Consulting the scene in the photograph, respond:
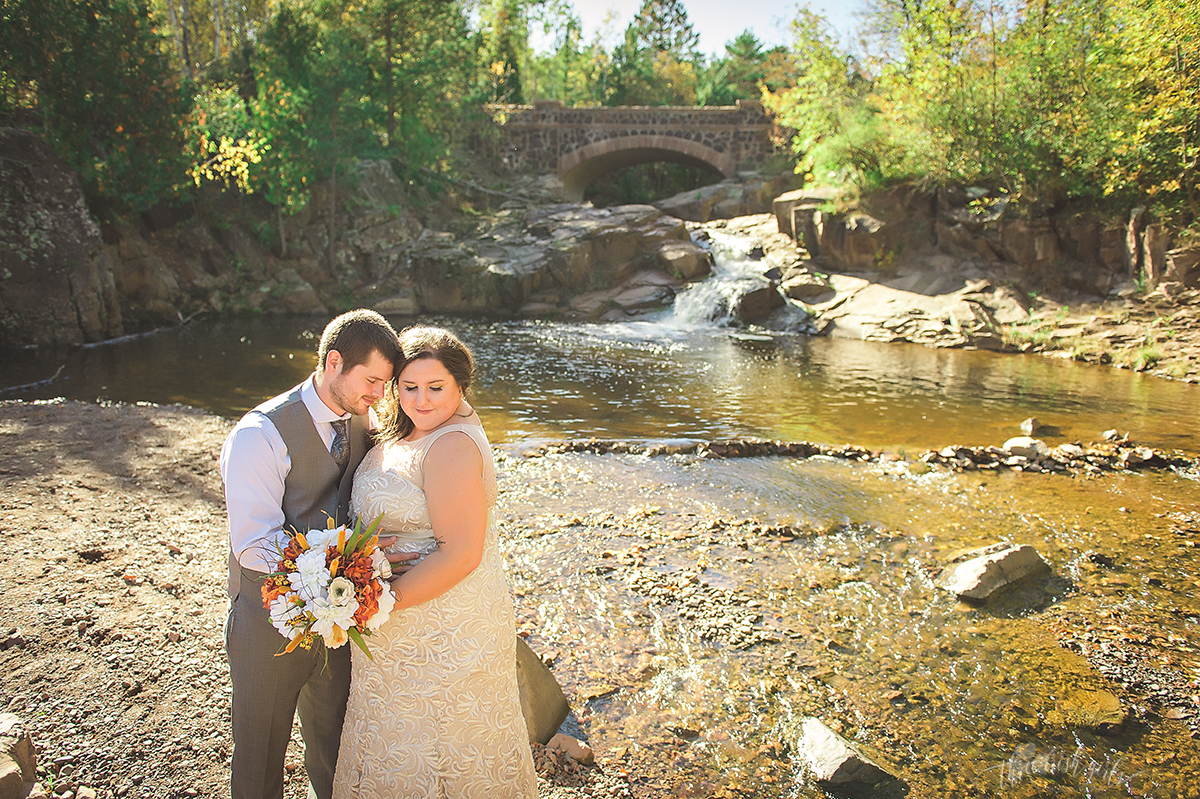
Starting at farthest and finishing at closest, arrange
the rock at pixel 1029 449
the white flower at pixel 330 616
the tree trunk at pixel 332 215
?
the tree trunk at pixel 332 215 < the rock at pixel 1029 449 < the white flower at pixel 330 616

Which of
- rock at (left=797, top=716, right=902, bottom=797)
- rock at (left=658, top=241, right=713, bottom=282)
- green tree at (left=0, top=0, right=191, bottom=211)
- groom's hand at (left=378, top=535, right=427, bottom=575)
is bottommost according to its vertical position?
rock at (left=797, top=716, right=902, bottom=797)

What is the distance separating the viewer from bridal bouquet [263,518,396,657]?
214cm

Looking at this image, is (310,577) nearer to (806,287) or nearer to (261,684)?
(261,684)

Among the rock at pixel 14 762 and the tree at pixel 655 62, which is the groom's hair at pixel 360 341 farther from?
the tree at pixel 655 62

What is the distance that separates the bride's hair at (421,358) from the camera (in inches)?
100

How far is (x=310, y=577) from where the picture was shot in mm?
2145

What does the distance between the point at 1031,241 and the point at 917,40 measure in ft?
22.6

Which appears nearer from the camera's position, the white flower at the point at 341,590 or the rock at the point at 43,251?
the white flower at the point at 341,590

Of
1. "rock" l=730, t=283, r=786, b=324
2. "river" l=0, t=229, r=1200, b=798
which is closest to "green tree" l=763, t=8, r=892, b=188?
"rock" l=730, t=283, r=786, b=324

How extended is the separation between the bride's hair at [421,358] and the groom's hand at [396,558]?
14.9 inches

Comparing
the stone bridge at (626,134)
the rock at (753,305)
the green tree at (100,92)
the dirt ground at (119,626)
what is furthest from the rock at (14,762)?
the stone bridge at (626,134)

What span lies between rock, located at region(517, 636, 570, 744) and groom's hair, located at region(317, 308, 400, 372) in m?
1.61

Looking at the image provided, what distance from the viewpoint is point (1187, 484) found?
25.3 ft

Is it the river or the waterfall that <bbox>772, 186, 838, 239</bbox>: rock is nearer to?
the waterfall
